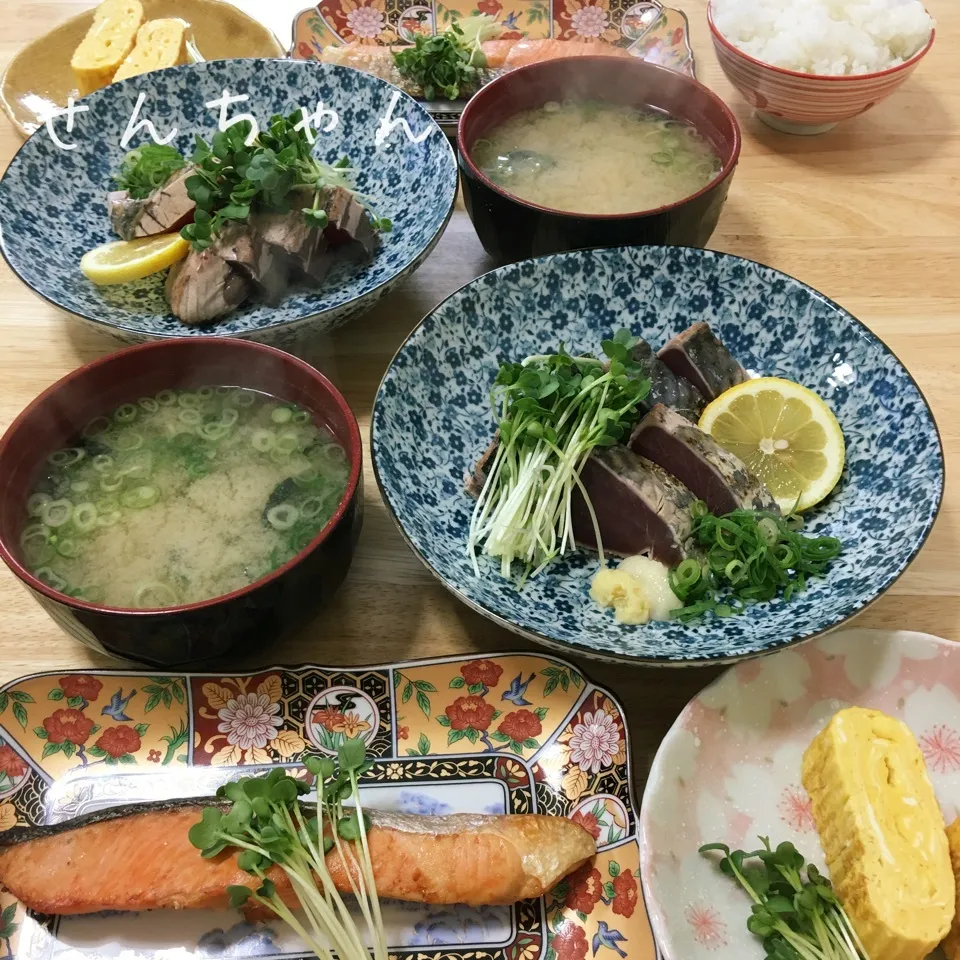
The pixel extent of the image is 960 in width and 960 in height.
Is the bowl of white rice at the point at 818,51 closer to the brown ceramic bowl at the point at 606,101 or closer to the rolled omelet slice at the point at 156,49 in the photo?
the brown ceramic bowl at the point at 606,101

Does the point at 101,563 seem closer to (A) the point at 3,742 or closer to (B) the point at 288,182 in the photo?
(A) the point at 3,742

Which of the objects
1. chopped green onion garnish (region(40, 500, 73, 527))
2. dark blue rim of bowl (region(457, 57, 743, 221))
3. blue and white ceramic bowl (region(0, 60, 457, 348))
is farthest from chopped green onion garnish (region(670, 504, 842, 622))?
chopped green onion garnish (region(40, 500, 73, 527))

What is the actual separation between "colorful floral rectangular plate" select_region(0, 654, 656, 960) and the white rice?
6.72 ft

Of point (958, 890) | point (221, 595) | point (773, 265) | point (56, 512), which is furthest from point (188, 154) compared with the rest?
point (958, 890)

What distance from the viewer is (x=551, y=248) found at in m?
1.97

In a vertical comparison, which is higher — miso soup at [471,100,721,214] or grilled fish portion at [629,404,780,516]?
miso soup at [471,100,721,214]

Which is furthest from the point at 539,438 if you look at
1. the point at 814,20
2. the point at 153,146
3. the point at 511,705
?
the point at 814,20

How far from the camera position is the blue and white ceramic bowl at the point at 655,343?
1.38 metres

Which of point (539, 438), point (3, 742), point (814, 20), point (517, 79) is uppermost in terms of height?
point (814, 20)

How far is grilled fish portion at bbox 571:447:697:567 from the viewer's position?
4.94 ft

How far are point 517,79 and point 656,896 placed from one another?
201cm

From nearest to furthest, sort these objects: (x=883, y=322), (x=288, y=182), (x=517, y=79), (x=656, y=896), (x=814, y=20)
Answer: (x=656, y=896) → (x=288, y=182) → (x=883, y=322) → (x=517, y=79) → (x=814, y=20)

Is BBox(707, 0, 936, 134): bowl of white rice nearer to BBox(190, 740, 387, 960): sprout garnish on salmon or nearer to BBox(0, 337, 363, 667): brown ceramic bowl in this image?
BBox(0, 337, 363, 667): brown ceramic bowl

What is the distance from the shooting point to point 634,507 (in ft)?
5.00
